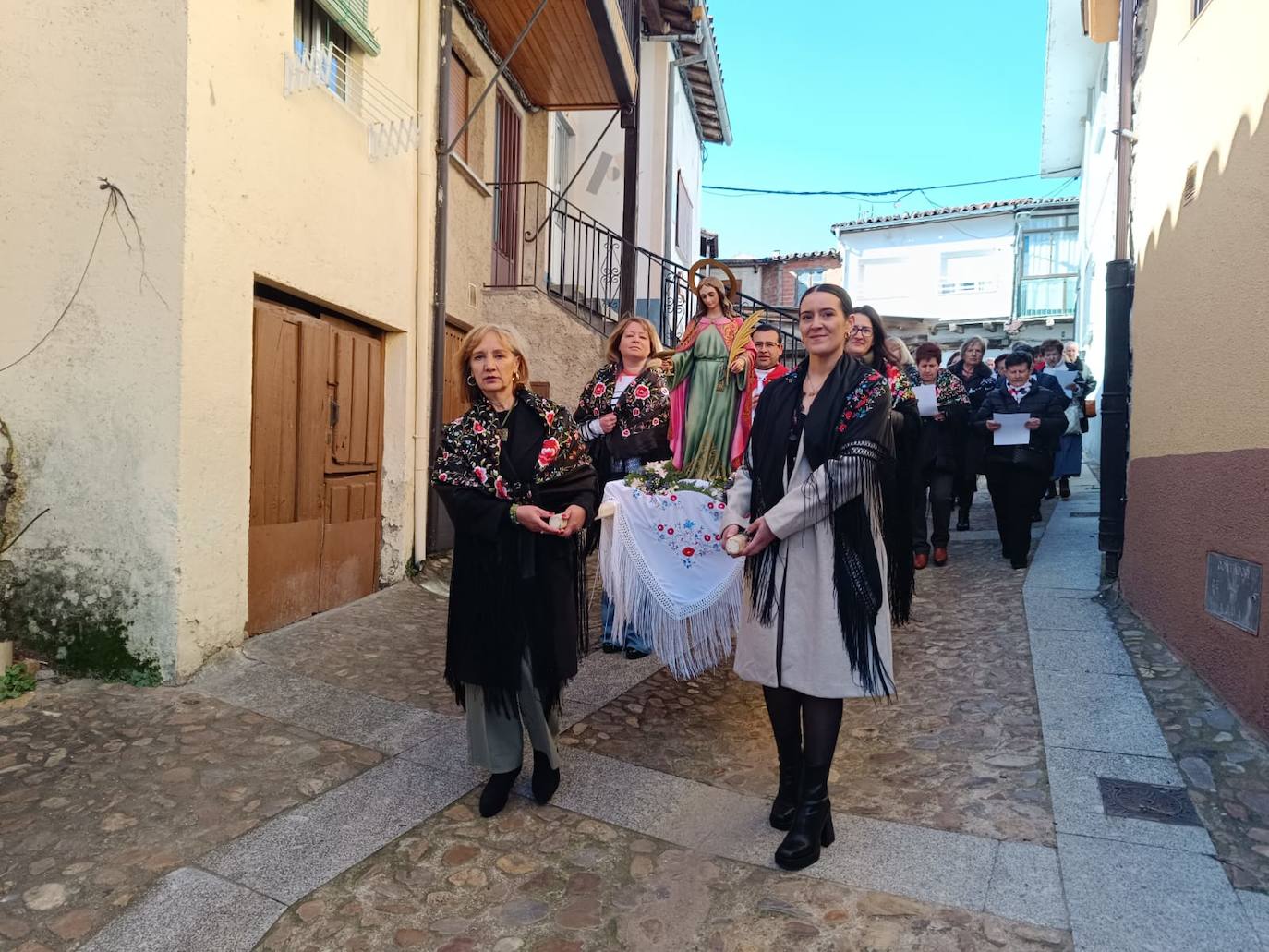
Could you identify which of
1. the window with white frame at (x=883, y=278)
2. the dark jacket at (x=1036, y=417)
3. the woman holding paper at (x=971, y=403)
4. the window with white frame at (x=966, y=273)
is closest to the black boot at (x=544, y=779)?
the dark jacket at (x=1036, y=417)

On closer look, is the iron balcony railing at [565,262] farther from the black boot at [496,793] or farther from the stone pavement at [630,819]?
the black boot at [496,793]

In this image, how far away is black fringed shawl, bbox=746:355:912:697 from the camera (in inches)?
112

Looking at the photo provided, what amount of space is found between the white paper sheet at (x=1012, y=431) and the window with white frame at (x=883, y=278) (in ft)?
74.9

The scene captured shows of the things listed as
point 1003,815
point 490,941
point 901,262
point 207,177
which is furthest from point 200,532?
point 901,262

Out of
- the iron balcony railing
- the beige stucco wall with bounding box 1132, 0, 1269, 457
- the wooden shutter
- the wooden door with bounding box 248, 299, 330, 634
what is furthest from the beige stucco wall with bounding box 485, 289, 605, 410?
the beige stucco wall with bounding box 1132, 0, 1269, 457

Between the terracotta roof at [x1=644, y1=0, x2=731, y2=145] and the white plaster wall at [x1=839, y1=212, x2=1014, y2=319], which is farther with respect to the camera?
the white plaster wall at [x1=839, y1=212, x2=1014, y2=319]

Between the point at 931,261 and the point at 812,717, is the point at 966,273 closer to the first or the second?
the point at 931,261

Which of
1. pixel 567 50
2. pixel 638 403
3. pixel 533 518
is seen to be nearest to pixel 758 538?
pixel 533 518

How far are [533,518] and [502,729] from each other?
0.82 m

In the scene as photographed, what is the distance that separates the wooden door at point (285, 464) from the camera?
5.09 metres

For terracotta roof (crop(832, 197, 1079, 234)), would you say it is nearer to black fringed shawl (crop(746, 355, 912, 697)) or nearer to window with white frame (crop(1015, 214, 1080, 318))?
window with white frame (crop(1015, 214, 1080, 318))

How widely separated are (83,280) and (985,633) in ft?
17.0

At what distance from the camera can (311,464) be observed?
5.67m

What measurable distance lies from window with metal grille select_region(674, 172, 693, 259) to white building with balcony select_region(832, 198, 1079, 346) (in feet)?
25.0
